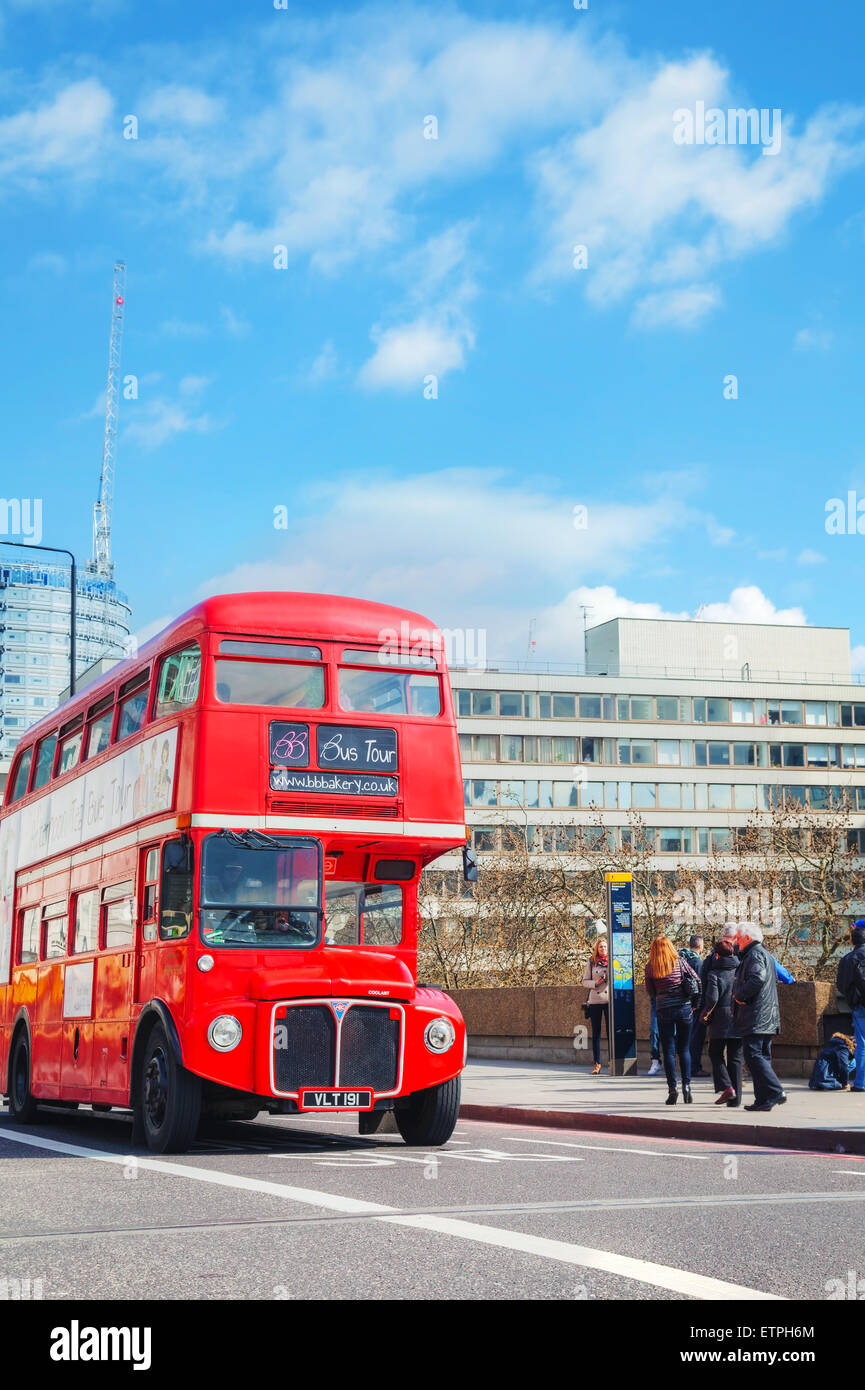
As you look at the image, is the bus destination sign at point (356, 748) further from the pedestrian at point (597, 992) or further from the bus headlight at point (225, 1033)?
the pedestrian at point (597, 992)

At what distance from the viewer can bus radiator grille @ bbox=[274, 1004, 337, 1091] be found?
1229 centimetres

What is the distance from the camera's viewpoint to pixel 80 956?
1577 cm

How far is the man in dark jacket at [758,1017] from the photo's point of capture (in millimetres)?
14789

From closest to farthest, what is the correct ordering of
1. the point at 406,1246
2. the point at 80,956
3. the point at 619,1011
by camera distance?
the point at 406,1246 → the point at 80,956 → the point at 619,1011

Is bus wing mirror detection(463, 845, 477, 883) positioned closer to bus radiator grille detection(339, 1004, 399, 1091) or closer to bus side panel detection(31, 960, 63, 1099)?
bus radiator grille detection(339, 1004, 399, 1091)

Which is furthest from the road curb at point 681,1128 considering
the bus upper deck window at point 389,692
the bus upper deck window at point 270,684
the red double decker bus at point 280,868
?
the bus upper deck window at point 270,684

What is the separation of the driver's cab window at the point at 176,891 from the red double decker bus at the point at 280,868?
0.02m

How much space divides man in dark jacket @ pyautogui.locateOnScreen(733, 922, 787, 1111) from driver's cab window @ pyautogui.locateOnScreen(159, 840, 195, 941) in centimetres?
544

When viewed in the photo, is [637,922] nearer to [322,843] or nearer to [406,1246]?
[322,843]

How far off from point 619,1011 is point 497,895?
16.9 m

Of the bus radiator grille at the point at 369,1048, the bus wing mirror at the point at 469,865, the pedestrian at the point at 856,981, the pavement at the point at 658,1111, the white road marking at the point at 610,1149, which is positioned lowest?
the white road marking at the point at 610,1149

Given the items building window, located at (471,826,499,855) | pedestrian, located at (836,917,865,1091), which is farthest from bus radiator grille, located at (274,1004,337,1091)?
building window, located at (471,826,499,855)

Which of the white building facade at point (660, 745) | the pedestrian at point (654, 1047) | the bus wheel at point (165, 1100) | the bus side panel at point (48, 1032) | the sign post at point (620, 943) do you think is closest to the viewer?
the bus wheel at point (165, 1100)
